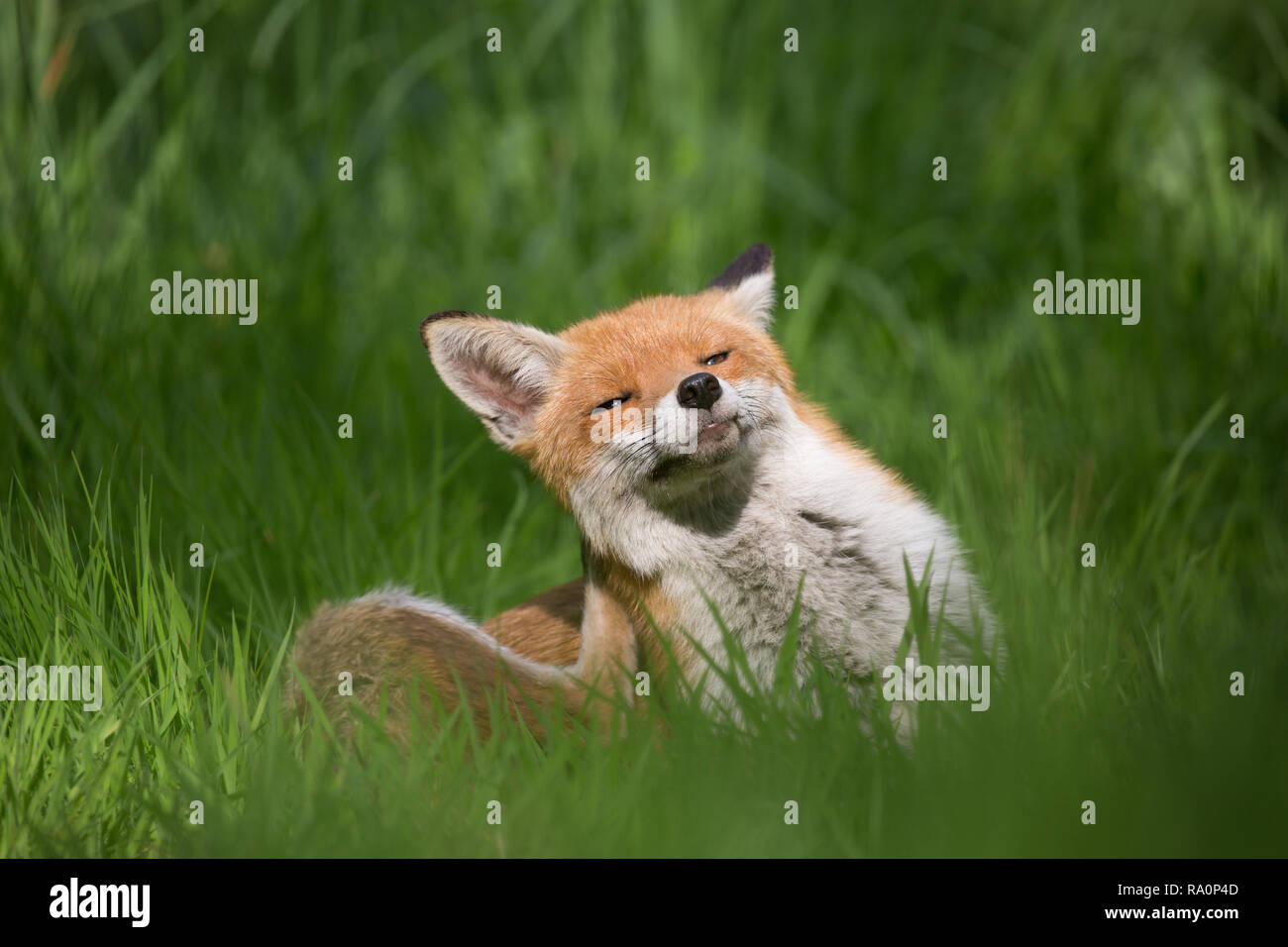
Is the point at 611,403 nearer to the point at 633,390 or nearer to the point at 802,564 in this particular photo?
the point at 633,390

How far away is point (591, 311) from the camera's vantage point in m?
7.53

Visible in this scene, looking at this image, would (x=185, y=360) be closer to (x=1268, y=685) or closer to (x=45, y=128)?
(x=45, y=128)

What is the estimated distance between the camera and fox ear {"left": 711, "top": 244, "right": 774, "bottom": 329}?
525cm

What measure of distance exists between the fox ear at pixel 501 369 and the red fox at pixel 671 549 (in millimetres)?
12

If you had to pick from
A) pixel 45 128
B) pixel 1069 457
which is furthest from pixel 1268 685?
pixel 45 128

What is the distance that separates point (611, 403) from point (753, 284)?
1.03 metres

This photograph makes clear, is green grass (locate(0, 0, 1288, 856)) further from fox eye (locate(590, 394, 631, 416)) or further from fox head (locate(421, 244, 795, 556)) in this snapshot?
fox eye (locate(590, 394, 631, 416))

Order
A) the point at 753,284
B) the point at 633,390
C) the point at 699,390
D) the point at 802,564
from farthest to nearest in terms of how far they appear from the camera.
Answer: the point at 753,284 → the point at 633,390 → the point at 802,564 → the point at 699,390

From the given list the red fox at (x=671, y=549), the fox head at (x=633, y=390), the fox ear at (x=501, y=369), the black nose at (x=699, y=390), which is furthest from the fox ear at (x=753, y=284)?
the black nose at (x=699, y=390)

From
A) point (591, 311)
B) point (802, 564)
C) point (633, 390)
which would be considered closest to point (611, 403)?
point (633, 390)

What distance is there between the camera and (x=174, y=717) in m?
4.29

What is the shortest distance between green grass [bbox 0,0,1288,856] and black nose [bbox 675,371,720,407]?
107 cm

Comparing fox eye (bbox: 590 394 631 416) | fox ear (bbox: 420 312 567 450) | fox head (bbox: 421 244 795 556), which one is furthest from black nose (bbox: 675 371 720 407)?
fox ear (bbox: 420 312 567 450)

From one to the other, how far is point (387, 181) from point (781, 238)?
111 inches
